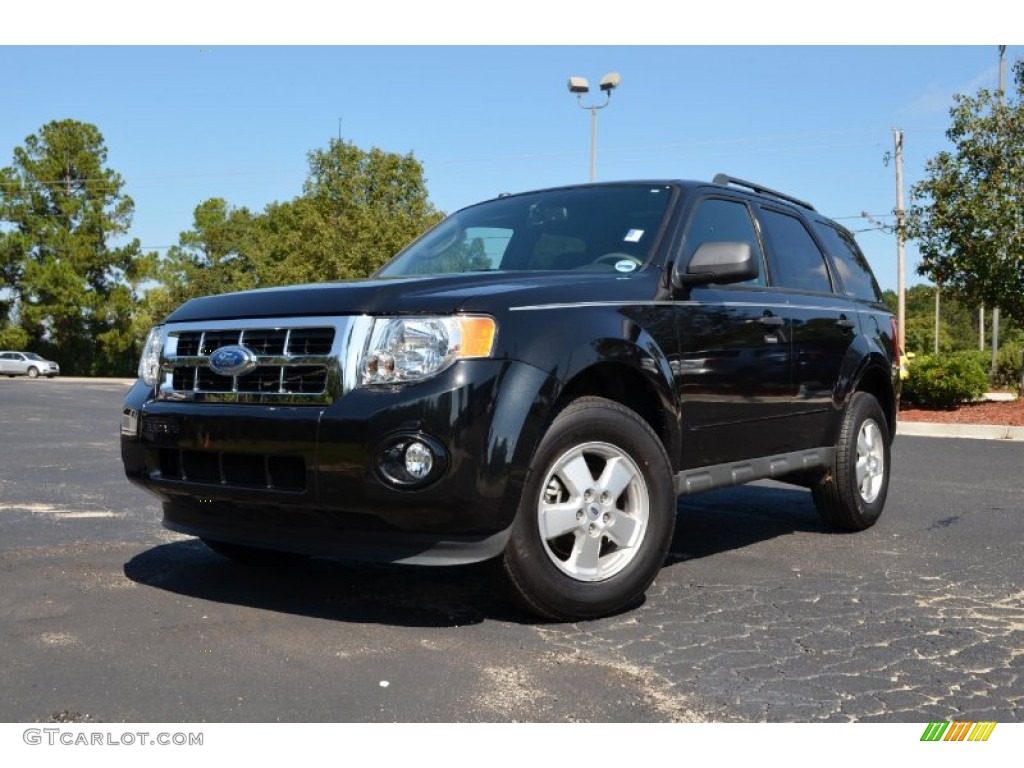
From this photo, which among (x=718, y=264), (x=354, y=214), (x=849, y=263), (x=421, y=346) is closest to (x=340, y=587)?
(x=421, y=346)

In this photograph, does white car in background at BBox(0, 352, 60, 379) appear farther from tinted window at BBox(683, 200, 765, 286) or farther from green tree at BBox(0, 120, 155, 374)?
tinted window at BBox(683, 200, 765, 286)

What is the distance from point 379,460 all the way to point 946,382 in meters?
16.3

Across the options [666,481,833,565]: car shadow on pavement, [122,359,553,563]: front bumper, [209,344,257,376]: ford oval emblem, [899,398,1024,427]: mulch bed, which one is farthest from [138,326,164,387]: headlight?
[899,398,1024,427]: mulch bed

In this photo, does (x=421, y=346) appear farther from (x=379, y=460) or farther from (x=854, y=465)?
(x=854, y=465)

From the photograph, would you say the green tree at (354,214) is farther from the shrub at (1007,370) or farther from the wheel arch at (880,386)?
the wheel arch at (880,386)

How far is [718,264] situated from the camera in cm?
458

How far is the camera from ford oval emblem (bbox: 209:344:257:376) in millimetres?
3939

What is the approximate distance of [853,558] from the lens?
17.9ft

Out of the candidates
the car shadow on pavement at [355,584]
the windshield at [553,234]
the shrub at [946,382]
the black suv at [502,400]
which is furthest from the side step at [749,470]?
the shrub at [946,382]

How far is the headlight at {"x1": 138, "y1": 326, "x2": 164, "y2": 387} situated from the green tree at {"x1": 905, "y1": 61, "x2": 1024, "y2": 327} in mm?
15890

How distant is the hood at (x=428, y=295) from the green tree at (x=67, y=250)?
55455 mm

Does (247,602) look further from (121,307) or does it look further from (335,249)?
(121,307)

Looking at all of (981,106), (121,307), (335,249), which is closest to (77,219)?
(121,307)
